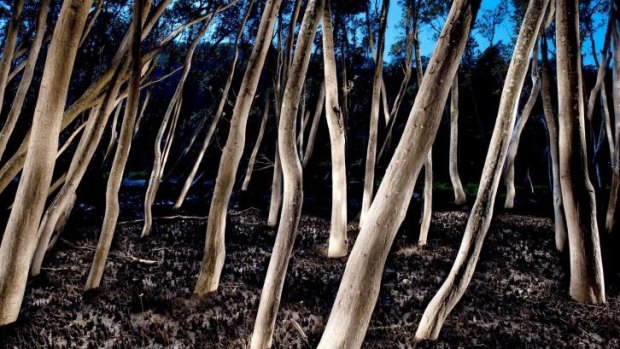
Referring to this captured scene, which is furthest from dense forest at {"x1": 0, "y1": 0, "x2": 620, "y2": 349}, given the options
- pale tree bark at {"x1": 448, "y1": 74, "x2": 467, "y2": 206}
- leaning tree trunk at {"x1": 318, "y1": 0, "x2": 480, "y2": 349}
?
pale tree bark at {"x1": 448, "y1": 74, "x2": 467, "y2": 206}

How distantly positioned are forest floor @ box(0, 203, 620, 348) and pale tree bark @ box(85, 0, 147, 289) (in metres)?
0.66

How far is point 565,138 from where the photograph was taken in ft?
20.0

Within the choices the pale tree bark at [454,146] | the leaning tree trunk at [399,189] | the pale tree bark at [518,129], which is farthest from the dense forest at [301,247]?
the pale tree bark at [454,146]

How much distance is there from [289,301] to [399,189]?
4.20 m

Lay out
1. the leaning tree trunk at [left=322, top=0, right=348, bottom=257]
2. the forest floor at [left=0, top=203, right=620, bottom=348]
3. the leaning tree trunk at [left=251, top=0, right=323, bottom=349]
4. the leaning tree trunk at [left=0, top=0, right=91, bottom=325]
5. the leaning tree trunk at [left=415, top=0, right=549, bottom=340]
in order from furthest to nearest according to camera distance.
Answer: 1. the leaning tree trunk at [left=322, top=0, right=348, bottom=257]
2. the forest floor at [left=0, top=203, right=620, bottom=348]
3. the leaning tree trunk at [left=415, top=0, right=549, bottom=340]
4. the leaning tree trunk at [left=251, top=0, right=323, bottom=349]
5. the leaning tree trunk at [left=0, top=0, right=91, bottom=325]

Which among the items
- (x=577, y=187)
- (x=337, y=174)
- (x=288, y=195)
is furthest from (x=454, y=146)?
(x=288, y=195)

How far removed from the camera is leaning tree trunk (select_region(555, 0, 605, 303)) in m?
5.86

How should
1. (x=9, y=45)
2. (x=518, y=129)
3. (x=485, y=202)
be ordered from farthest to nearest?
(x=518, y=129) → (x=9, y=45) → (x=485, y=202)

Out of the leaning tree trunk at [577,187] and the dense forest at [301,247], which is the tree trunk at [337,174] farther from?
the leaning tree trunk at [577,187]

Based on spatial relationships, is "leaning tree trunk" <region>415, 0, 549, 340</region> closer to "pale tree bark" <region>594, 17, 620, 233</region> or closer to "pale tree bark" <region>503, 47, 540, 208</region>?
"pale tree bark" <region>594, 17, 620, 233</region>

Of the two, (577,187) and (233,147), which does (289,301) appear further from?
(577,187)

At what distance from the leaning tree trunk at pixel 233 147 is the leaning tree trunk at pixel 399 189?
10.9ft

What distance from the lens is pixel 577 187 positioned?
20.0 feet

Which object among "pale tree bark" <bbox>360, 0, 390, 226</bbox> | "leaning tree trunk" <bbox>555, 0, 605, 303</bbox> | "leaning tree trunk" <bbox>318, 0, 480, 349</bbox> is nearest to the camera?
"leaning tree trunk" <bbox>318, 0, 480, 349</bbox>
